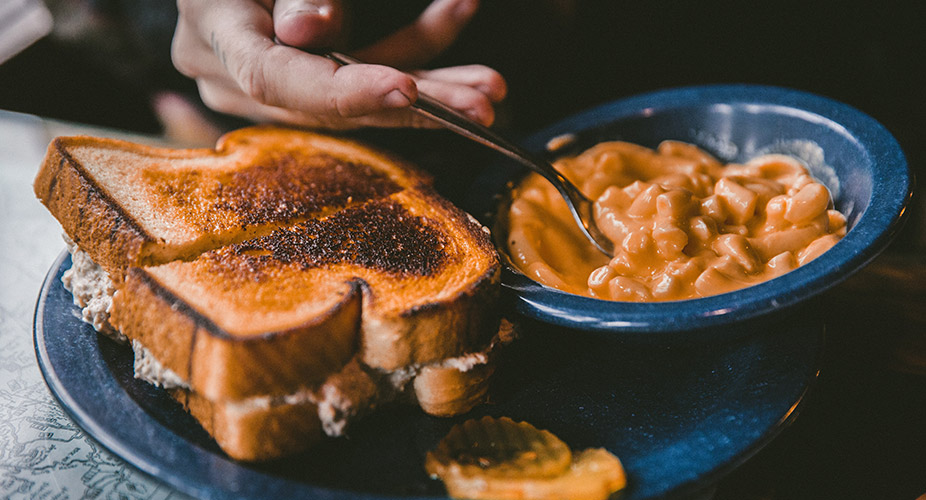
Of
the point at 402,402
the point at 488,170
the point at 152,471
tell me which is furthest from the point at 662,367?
the point at 152,471

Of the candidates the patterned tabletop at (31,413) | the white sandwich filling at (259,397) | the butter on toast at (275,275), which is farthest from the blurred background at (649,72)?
the patterned tabletop at (31,413)

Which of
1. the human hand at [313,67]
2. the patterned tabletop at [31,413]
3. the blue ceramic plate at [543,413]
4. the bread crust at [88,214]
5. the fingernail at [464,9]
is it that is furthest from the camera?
the fingernail at [464,9]

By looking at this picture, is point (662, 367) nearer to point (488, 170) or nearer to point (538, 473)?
point (538, 473)

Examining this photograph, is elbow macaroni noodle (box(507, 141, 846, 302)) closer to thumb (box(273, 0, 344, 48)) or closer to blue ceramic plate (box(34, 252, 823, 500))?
blue ceramic plate (box(34, 252, 823, 500))

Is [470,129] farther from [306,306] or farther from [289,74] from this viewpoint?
[306,306]

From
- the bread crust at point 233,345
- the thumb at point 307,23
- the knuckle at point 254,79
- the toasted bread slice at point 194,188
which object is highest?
the thumb at point 307,23

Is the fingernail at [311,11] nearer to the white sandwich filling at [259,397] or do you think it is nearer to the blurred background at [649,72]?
the blurred background at [649,72]
